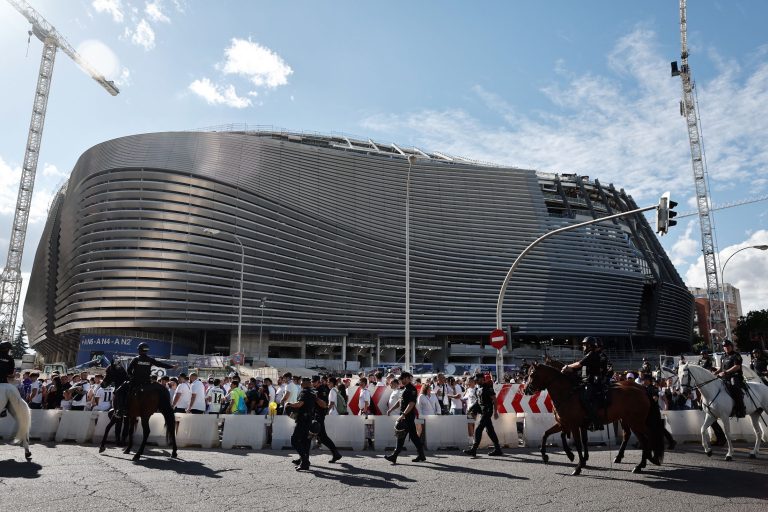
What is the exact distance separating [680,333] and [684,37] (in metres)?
51.8

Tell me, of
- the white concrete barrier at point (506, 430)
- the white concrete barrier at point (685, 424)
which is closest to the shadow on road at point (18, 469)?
the white concrete barrier at point (506, 430)

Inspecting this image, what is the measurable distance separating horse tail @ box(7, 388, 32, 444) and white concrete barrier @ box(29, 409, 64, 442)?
15.6 feet

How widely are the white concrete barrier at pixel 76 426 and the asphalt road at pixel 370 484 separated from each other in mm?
2370

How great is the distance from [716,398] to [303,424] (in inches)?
347

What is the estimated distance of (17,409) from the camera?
10820mm

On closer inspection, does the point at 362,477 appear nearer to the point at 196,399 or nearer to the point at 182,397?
the point at 196,399

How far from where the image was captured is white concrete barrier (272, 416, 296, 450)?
1421 centimetres

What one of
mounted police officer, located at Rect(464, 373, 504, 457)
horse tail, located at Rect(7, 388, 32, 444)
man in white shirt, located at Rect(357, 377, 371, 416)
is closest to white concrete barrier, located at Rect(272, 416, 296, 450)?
man in white shirt, located at Rect(357, 377, 371, 416)

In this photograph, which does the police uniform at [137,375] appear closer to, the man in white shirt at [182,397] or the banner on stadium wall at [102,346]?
the man in white shirt at [182,397]

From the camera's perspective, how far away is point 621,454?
36.9 ft

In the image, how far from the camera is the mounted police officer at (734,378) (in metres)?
11.9

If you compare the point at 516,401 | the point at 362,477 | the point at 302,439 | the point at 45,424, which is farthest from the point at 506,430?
the point at 45,424

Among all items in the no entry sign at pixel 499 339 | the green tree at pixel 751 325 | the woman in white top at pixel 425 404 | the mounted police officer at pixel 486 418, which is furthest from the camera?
the green tree at pixel 751 325

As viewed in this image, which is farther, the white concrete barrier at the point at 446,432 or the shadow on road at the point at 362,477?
the white concrete barrier at the point at 446,432
